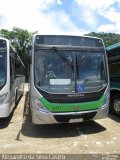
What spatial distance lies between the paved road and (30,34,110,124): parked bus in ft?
1.64

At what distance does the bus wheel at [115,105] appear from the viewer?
1066 centimetres

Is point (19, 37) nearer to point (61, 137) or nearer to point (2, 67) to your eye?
point (2, 67)

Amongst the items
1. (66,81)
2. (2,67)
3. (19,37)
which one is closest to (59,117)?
(66,81)

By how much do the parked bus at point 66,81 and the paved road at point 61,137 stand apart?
0.50 metres

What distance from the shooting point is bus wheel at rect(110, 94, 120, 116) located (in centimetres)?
1066

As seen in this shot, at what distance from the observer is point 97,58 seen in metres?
8.55

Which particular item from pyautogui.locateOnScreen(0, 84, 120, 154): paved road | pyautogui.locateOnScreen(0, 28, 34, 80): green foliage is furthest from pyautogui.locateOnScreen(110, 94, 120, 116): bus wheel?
pyautogui.locateOnScreen(0, 28, 34, 80): green foliage

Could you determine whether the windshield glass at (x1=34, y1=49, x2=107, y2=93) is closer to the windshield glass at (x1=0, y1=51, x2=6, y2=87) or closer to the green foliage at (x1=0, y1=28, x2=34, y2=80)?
the windshield glass at (x1=0, y1=51, x2=6, y2=87)

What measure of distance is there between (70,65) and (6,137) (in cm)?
280

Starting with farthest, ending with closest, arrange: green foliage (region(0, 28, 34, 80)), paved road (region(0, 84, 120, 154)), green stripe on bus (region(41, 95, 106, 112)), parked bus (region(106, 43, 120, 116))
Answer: green foliage (region(0, 28, 34, 80))
parked bus (region(106, 43, 120, 116))
green stripe on bus (region(41, 95, 106, 112))
paved road (region(0, 84, 120, 154))

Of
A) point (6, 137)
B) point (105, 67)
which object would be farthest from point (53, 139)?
point (105, 67)

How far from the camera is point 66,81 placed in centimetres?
802

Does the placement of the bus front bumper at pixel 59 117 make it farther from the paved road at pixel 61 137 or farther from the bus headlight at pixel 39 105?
the paved road at pixel 61 137

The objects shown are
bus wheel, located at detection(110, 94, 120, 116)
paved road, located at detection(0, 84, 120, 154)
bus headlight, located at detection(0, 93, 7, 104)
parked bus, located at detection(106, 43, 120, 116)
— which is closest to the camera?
paved road, located at detection(0, 84, 120, 154)
